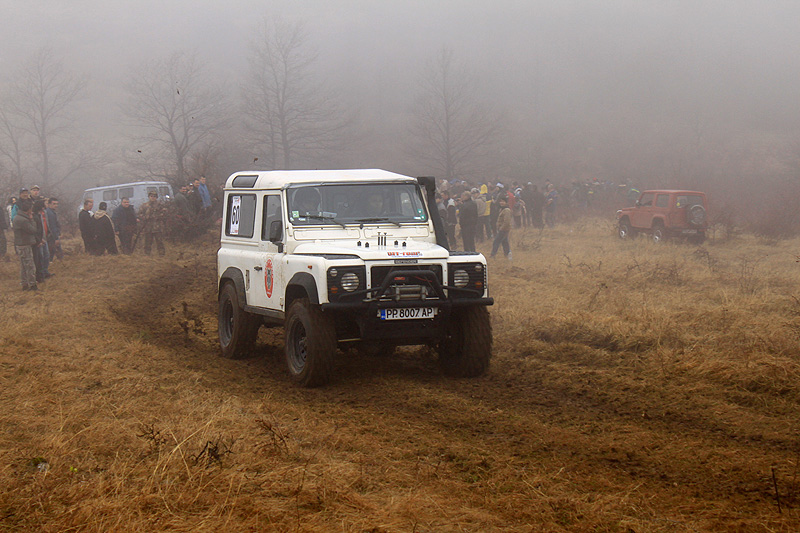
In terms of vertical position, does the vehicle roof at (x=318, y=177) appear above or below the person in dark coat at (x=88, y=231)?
A: above

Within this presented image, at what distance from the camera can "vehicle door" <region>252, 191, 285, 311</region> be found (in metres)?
7.88

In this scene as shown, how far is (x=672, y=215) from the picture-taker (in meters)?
21.9

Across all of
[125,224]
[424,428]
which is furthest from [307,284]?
[125,224]

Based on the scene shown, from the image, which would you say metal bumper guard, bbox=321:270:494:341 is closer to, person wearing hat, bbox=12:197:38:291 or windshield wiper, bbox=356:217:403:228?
windshield wiper, bbox=356:217:403:228

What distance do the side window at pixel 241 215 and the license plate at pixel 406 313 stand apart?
256 centimetres

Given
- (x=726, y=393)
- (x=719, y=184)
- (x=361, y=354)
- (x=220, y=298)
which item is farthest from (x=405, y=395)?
(x=719, y=184)

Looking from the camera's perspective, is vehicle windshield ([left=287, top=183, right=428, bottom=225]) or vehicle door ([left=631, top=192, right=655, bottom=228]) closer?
vehicle windshield ([left=287, top=183, right=428, bottom=225])

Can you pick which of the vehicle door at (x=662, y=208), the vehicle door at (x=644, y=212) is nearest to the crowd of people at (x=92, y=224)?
the vehicle door at (x=644, y=212)

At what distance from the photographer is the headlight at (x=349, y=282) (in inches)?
271

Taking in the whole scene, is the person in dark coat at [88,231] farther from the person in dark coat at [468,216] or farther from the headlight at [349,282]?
the headlight at [349,282]

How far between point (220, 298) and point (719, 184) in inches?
1531

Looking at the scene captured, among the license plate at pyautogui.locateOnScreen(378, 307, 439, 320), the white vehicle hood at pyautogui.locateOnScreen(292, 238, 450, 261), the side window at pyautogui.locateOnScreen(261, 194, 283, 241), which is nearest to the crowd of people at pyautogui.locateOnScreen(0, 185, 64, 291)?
the side window at pyautogui.locateOnScreen(261, 194, 283, 241)

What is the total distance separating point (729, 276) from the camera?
14.2 metres

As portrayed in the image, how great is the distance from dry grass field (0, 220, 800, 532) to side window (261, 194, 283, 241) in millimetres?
1537
